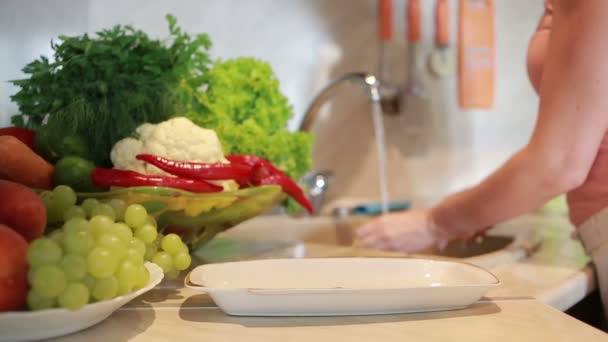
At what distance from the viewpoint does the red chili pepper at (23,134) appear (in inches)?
35.6

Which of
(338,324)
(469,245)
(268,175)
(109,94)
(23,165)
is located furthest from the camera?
(469,245)

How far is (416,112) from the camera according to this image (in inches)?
78.4

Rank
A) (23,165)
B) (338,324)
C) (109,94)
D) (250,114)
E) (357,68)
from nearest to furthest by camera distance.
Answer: (338,324) → (23,165) → (109,94) → (250,114) → (357,68)

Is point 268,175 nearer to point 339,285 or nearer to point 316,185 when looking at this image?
point 339,285

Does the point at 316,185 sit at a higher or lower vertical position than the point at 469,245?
higher

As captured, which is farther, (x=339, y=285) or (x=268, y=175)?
(x=268, y=175)

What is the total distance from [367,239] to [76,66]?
26.5 inches

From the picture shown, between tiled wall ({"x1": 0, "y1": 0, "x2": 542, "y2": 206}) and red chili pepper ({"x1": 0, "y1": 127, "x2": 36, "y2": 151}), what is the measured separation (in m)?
0.49

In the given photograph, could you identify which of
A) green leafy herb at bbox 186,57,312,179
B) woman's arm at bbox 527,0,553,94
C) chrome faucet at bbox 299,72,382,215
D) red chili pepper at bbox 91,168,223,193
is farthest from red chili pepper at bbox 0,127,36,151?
woman's arm at bbox 527,0,553,94

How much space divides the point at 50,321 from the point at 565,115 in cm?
72

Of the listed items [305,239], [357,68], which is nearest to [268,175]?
[305,239]

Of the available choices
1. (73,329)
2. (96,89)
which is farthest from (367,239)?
(73,329)

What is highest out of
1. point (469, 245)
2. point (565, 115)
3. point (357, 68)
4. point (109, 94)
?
point (357, 68)

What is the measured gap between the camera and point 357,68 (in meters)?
1.91
